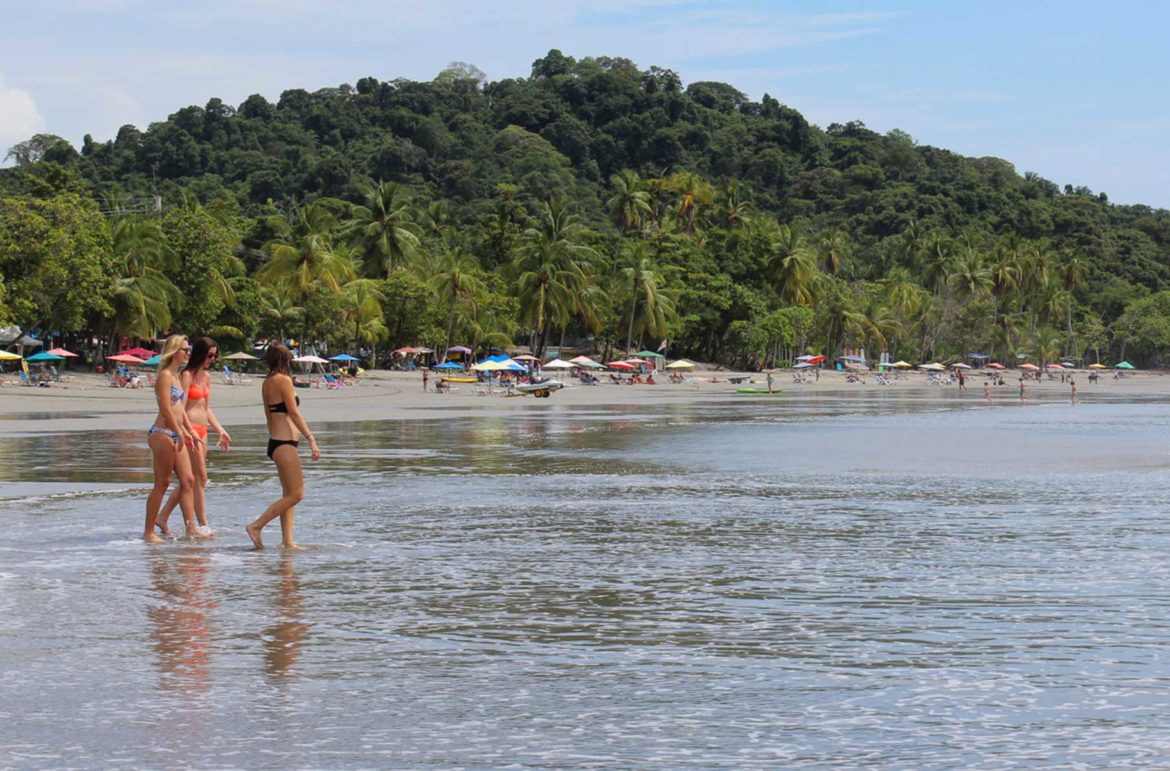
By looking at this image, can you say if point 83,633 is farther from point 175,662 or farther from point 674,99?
point 674,99

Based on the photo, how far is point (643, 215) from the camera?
11419 cm

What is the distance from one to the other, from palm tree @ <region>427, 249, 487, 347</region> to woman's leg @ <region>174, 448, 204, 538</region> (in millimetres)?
69220

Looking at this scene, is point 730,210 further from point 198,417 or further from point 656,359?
point 198,417

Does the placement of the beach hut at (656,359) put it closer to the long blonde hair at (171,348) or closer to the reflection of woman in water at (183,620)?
the long blonde hair at (171,348)

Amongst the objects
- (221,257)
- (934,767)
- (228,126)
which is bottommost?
(934,767)

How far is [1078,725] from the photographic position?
600 centimetres

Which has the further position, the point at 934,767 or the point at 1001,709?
the point at 1001,709

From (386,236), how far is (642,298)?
1828cm

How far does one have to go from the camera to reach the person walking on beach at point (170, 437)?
37.5 feet

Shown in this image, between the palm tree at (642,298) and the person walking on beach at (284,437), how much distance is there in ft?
270

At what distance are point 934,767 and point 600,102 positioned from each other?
182 meters

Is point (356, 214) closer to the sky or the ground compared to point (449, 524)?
closer to the sky

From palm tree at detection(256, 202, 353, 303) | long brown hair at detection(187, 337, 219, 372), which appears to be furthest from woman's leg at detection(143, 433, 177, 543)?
palm tree at detection(256, 202, 353, 303)

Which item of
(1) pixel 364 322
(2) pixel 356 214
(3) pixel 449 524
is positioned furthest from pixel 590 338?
(3) pixel 449 524
